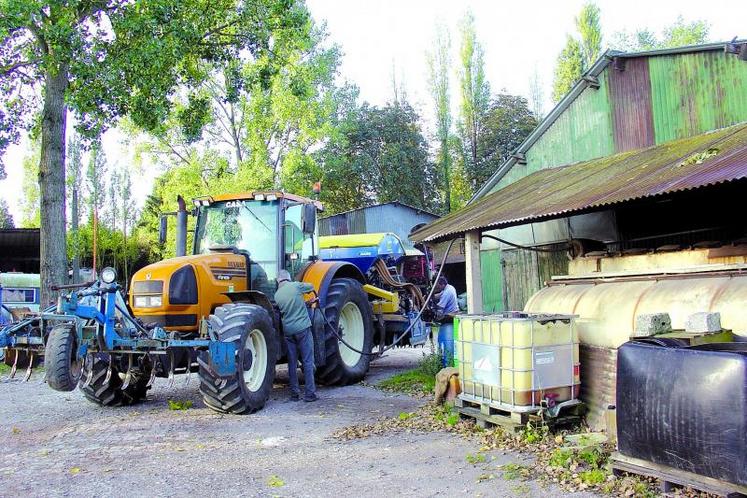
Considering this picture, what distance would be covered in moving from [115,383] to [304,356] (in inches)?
97.0

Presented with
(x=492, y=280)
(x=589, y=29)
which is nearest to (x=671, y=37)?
(x=589, y=29)

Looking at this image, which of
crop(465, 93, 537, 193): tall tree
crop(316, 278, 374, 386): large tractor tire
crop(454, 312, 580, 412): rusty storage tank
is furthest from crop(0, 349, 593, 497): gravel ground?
crop(465, 93, 537, 193): tall tree

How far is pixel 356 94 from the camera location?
1487 inches

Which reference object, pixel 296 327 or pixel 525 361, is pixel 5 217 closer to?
pixel 296 327

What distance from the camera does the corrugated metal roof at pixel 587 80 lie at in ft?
33.0

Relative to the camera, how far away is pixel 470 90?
1668 inches

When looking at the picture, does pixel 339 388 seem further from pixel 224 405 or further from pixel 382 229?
pixel 382 229

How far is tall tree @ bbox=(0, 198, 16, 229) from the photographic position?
4914 cm

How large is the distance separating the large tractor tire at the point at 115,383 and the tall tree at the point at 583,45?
34.4 meters

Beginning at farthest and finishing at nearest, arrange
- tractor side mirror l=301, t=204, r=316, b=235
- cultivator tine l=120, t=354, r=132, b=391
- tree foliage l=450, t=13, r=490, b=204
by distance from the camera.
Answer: tree foliage l=450, t=13, r=490, b=204, tractor side mirror l=301, t=204, r=316, b=235, cultivator tine l=120, t=354, r=132, b=391

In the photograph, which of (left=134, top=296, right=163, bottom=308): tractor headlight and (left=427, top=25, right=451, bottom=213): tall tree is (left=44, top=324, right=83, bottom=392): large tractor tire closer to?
(left=134, top=296, right=163, bottom=308): tractor headlight

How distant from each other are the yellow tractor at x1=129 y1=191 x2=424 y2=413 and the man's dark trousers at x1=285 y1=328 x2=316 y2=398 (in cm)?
16

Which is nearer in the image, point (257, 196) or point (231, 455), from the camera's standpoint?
point (231, 455)

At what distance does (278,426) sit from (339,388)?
267 cm
